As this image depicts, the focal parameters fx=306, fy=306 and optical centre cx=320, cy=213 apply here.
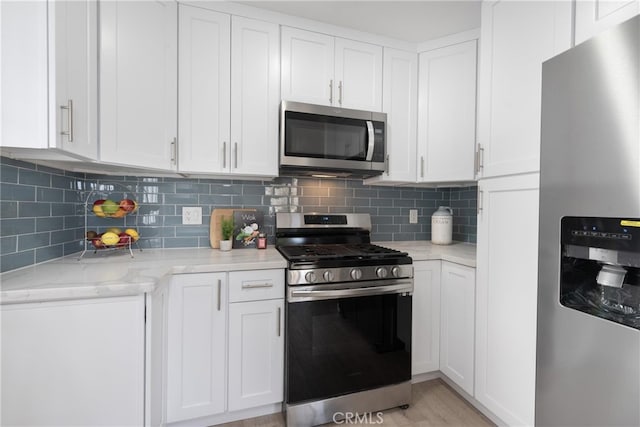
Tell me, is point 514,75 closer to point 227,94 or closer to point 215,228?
point 227,94

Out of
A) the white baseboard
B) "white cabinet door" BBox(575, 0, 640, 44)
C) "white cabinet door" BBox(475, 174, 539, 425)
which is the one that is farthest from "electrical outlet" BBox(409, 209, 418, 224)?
"white cabinet door" BBox(575, 0, 640, 44)

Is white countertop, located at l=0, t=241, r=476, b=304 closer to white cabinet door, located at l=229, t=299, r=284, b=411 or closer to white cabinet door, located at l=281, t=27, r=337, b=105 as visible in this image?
white cabinet door, located at l=229, t=299, r=284, b=411

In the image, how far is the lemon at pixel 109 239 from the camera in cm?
176

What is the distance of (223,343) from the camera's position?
165 centimetres

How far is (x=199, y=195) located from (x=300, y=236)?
2.52ft

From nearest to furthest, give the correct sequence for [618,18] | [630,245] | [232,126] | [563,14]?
[630,245], [618,18], [563,14], [232,126]

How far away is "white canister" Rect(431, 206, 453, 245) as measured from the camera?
2477mm

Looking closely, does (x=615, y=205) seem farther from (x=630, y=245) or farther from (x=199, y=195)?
(x=199, y=195)

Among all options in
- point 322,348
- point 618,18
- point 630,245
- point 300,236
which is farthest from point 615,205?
point 300,236

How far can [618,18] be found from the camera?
3.45 ft

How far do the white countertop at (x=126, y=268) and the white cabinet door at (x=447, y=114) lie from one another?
60 centimetres

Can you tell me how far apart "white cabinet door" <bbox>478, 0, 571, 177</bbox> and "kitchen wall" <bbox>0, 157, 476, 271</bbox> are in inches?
38.9

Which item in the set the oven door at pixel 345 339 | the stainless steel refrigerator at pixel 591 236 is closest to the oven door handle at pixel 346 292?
the oven door at pixel 345 339

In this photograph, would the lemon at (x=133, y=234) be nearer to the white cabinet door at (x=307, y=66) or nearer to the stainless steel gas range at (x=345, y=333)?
the stainless steel gas range at (x=345, y=333)
